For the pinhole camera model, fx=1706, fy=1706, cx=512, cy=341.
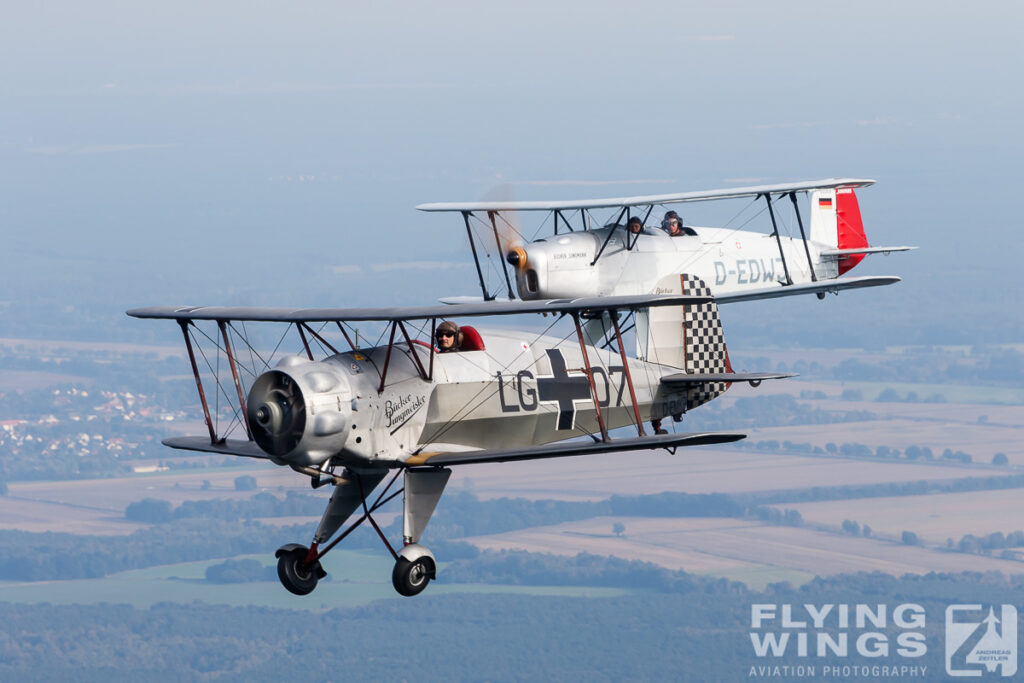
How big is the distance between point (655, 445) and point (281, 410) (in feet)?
16.2

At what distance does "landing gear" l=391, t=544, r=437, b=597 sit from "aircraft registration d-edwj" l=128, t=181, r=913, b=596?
3cm

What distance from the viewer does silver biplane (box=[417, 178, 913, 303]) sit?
34.9 meters

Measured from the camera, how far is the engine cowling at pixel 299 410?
72.9 feet

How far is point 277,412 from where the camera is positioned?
22.2 m

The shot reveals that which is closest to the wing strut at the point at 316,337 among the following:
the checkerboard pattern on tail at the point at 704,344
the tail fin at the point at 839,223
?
the checkerboard pattern on tail at the point at 704,344

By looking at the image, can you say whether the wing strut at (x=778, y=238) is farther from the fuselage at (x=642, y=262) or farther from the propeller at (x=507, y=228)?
the propeller at (x=507, y=228)

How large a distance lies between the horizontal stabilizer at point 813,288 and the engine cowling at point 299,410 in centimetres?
1351

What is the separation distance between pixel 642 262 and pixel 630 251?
1.16 ft

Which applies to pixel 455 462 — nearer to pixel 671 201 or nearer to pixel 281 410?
pixel 281 410

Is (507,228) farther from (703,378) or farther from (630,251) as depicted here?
(703,378)

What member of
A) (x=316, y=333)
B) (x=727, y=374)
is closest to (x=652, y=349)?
(x=727, y=374)

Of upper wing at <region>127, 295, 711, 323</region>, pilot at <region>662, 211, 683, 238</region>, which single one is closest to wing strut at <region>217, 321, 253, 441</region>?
upper wing at <region>127, 295, 711, 323</region>

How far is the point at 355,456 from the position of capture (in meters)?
23.0

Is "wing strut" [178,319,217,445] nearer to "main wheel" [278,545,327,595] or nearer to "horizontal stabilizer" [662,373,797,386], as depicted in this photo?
"main wheel" [278,545,327,595]
